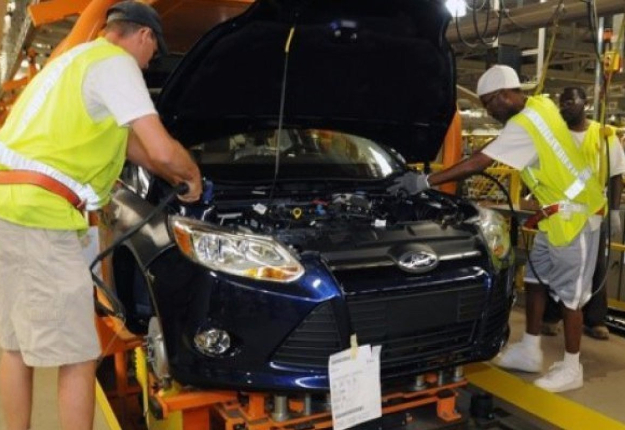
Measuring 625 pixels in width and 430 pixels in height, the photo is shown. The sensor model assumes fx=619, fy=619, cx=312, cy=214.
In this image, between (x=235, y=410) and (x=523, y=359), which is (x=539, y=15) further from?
(x=235, y=410)

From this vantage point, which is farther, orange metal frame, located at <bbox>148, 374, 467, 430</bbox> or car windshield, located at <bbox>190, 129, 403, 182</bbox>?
car windshield, located at <bbox>190, 129, 403, 182</bbox>

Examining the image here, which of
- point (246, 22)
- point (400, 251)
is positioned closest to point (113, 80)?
point (246, 22)

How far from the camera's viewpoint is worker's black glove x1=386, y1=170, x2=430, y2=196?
3416 mm

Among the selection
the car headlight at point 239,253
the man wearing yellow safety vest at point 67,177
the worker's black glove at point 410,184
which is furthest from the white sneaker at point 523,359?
the man wearing yellow safety vest at point 67,177

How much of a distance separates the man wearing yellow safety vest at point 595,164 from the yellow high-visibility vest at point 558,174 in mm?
156

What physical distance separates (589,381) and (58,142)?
3105 mm

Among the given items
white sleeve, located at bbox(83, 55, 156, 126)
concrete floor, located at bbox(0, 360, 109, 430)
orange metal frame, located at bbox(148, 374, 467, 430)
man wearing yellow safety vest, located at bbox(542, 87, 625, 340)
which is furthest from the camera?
man wearing yellow safety vest, located at bbox(542, 87, 625, 340)

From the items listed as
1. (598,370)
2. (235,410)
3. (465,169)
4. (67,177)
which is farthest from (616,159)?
(67,177)

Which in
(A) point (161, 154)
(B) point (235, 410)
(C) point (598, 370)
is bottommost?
(C) point (598, 370)

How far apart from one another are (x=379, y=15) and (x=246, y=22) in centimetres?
74

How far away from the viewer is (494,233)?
2922 millimetres

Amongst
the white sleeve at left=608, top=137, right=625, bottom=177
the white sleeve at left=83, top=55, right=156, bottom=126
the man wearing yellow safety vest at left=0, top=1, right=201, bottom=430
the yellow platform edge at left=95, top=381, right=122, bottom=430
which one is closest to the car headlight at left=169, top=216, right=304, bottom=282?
the man wearing yellow safety vest at left=0, top=1, right=201, bottom=430

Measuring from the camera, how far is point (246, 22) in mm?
2637

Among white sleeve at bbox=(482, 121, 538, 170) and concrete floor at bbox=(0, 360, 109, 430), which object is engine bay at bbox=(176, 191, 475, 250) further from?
concrete floor at bbox=(0, 360, 109, 430)
